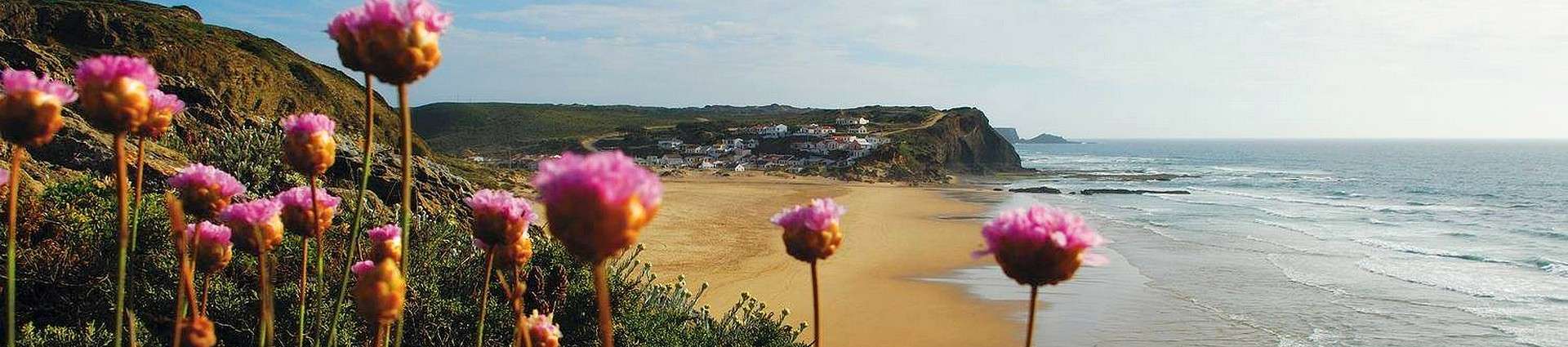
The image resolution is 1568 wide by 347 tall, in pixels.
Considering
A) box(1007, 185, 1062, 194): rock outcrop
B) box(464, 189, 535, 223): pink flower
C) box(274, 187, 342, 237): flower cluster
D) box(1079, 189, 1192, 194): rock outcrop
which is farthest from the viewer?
box(1007, 185, 1062, 194): rock outcrop

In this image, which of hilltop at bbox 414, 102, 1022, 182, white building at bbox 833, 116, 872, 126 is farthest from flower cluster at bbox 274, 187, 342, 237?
white building at bbox 833, 116, 872, 126

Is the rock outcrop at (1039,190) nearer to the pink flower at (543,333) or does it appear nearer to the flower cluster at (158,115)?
the pink flower at (543,333)

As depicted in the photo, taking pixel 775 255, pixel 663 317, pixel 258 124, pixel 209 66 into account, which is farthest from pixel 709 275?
pixel 209 66

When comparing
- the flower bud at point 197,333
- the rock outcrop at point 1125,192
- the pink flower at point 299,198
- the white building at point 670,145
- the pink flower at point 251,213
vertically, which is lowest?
the rock outcrop at point 1125,192

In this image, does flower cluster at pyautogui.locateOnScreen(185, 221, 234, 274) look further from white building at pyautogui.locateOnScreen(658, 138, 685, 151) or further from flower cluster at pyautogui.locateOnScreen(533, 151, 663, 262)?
white building at pyautogui.locateOnScreen(658, 138, 685, 151)

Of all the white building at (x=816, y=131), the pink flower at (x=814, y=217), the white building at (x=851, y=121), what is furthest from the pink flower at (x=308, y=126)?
the white building at (x=851, y=121)

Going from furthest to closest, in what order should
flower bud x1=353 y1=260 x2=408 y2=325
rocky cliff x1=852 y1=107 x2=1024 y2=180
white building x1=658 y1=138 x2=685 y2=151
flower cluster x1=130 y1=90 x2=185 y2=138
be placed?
1. white building x1=658 y1=138 x2=685 y2=151
2. rocky cliff x1=852 y1=107 x2=1024 y2=180
3. flower cluster x1=130 y1=90 x2=185 y2=138
4. flower bud x1=353 y1=260 x2=408 y2=325
